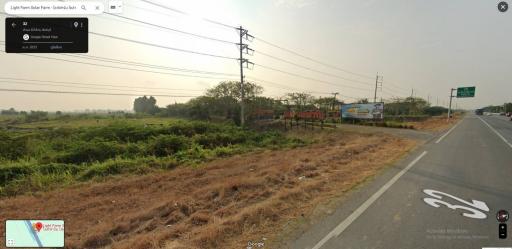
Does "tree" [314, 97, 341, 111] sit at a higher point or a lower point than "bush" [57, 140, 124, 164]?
higher

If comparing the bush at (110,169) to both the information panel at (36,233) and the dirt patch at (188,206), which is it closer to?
the dirt patch at (188,206)

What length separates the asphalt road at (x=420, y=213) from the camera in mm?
3982

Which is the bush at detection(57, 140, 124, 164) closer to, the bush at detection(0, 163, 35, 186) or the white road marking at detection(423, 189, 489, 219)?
the bush at detection(0, 163, 35, 186)

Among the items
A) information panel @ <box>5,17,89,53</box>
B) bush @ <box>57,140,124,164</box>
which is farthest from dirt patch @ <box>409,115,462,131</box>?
information panel @ <box>5,17,89,53</box>

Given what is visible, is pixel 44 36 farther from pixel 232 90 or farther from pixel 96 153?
pixel 232 90

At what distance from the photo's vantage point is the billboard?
124ft

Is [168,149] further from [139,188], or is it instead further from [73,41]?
[73,41]

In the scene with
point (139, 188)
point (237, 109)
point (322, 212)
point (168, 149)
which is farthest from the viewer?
point (237, 109)

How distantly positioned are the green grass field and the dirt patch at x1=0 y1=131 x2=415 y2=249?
2.01 m

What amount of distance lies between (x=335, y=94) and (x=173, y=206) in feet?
176

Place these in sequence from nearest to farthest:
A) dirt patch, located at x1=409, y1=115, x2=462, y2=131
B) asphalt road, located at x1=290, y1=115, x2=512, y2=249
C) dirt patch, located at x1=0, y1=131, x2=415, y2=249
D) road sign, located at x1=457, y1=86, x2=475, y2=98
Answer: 1. asphalt road, located at x1=290, y1=115, x2=512, y2=249
2. dirt patch, located at x1=0, y1=131, x2=415, y2=249
3. dirt patch, located at x1=409, y1=115, x2=462, y2=131
4. road sign, located at x1=457, y1=86, x2=475, y2=98

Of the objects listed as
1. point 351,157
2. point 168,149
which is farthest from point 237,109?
point 351,157

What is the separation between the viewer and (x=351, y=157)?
11898 mm

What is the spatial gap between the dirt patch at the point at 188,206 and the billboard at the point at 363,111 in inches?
1163
